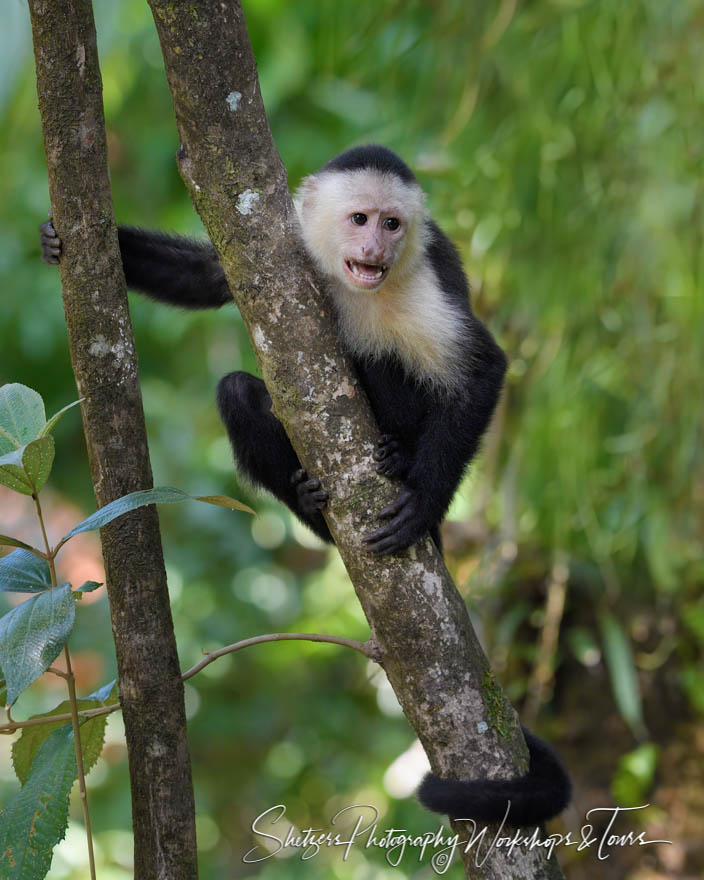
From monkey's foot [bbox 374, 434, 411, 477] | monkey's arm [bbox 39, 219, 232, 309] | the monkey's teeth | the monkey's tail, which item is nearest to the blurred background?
monkey's arm [bbox 39, 219, 232, 309]

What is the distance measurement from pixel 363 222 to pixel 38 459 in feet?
3.79

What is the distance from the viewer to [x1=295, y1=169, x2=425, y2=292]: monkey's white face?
7.18ft

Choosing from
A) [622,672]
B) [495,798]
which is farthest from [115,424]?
[622,672]

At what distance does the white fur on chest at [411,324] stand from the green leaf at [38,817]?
3.75ft

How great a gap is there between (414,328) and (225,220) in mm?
726

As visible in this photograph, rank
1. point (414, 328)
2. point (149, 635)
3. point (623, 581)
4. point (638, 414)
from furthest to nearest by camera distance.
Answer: point (623, 581) < point (638, 414) < point (414, 328) < point (149, 635)

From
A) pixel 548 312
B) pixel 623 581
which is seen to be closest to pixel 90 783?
pixel 623 581

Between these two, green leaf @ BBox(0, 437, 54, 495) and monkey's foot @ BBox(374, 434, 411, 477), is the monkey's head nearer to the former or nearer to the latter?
monkey's foot @ BBox(374, 434, 411, 477)

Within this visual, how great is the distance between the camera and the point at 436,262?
7.80 feet

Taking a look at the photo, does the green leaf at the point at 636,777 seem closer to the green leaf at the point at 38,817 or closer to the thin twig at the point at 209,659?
the thin twig at the point at 209,659

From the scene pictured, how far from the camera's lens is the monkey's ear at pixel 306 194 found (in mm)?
2344

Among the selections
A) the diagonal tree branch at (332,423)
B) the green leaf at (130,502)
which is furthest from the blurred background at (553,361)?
the green leaf at (130,502)

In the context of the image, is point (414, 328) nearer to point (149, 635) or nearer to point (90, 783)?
point (149, 635)

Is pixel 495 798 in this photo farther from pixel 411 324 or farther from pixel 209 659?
pixel 411 324
